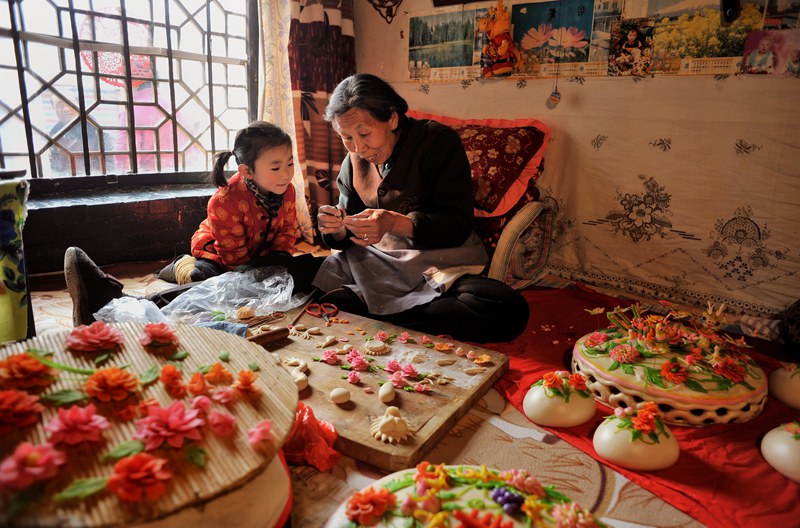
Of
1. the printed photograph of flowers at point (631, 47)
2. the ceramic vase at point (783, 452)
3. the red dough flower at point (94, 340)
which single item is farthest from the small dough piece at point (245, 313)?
the printed photograph of flowers at point (631, 47)

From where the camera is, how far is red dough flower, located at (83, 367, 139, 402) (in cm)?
86

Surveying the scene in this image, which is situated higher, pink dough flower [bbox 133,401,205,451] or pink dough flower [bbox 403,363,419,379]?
pink dough flower [bbox 133,401,205,451]

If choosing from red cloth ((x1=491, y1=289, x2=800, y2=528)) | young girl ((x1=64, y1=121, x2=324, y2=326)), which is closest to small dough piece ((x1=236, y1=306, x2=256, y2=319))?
young girl ((x1=64, y1=121, x2=324, y2=326))

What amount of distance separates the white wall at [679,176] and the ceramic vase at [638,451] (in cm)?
134

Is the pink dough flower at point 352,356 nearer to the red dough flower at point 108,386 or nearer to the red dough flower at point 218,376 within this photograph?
the red dough flower at point 218,376

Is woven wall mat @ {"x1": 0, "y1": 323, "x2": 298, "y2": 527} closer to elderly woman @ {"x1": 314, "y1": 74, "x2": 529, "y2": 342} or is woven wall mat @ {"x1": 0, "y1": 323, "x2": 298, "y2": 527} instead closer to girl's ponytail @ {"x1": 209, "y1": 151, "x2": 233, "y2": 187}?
elderly woman @ {"x1": 314, "y1": 74, "x2": 529, "y2": 342}

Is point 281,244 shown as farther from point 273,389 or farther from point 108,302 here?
point 273,389

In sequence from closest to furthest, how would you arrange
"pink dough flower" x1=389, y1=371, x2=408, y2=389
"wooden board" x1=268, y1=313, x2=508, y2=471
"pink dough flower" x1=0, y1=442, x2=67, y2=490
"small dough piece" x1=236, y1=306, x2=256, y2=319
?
"pink dough flower" x1=0, y1=442, x2=67, y2=490, "wooden board" x1=268, y1=313, x2=508, y2=471, "pink dough flower" x1=389, y1=371, x2=408, y2=389, "small dough piece" x1=236, y1=306, x2=256, y2=319

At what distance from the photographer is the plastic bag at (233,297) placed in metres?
1.90

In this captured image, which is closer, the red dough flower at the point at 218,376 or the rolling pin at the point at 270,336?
the red dough flower at the point at 218,376

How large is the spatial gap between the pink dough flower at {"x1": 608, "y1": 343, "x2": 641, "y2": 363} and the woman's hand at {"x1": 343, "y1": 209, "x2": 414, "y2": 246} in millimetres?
839

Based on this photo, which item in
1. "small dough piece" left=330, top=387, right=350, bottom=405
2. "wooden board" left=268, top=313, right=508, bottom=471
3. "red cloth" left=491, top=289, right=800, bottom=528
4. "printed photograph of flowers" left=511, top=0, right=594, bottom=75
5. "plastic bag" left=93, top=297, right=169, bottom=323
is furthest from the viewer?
"printed photograph of flowers" left=511, top=0, right=594, bottom=75

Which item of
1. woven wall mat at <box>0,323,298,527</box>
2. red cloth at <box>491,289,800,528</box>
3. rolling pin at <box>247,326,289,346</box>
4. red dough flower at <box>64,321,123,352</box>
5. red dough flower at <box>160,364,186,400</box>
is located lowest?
red cloth at <box>491,289,800,528</box>

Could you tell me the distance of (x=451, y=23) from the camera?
290 centimetres
